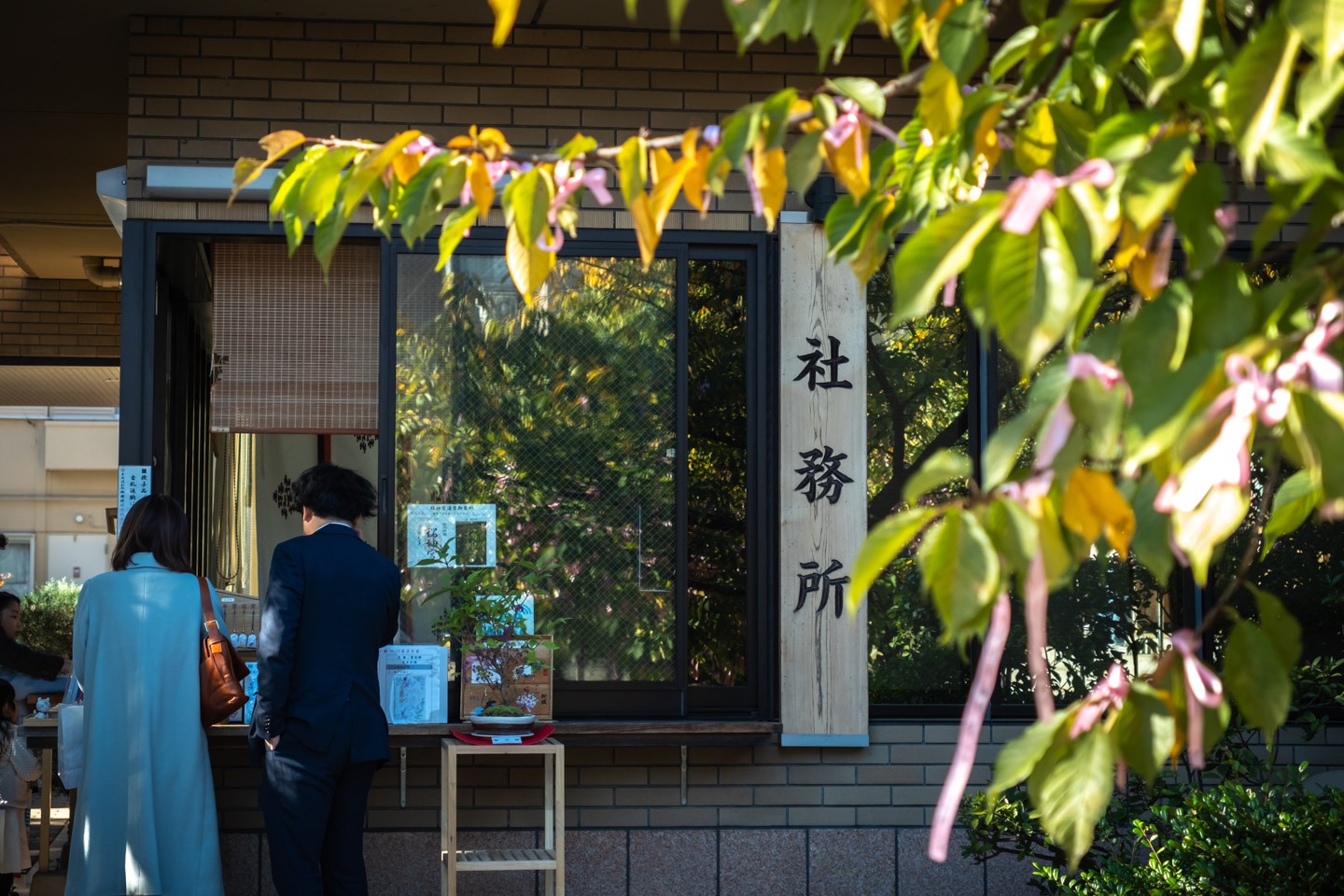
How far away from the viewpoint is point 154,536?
4.54 metres

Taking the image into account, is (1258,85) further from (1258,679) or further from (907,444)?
(907,444)

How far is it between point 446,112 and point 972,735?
4.69 meters

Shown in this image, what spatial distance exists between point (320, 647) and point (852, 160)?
322cm

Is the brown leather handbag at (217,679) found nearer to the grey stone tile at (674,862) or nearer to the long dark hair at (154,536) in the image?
the long dark hair at (154,536)

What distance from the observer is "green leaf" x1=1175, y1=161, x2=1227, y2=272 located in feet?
3.76

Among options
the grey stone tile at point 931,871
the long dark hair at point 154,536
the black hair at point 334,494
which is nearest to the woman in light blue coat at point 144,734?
the long dark hair at point 154,536

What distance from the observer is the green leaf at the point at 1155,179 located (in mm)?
1046

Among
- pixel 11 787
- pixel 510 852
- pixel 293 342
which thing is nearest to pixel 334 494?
pixel 293 342

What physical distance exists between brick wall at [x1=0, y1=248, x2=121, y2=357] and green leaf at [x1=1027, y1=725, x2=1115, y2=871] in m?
9.11

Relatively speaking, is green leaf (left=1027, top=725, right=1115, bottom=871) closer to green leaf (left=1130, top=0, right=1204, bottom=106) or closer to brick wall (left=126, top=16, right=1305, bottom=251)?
green leaf (left=1130, top=0, right=1204, bottom=106)

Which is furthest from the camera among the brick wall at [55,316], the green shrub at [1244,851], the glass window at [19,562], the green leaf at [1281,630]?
the glass window at [19,562]

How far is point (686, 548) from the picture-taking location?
5.34 metres

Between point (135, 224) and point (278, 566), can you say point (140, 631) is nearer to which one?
point (278, 566)

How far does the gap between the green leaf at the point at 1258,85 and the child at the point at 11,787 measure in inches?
235
